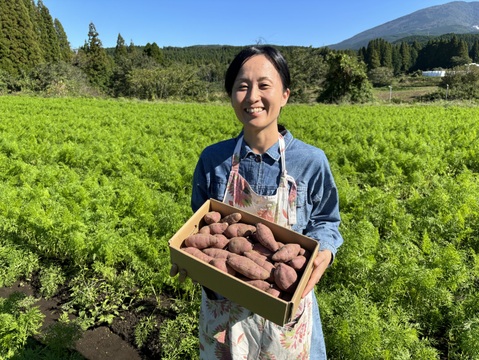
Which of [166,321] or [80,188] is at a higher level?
[80,188]

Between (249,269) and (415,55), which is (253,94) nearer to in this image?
(249,269)

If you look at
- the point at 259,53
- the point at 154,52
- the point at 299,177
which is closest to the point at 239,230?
the point at 299,177

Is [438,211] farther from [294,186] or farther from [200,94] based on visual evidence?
[200,94]

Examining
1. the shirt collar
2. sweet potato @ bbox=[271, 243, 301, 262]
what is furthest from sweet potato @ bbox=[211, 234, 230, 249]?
the shirt collar

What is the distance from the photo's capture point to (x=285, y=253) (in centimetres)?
148

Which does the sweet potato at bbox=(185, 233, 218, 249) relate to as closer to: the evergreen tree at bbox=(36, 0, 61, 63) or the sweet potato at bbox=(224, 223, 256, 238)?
the sweet potato at bbox=(224, 223, 256, 238)

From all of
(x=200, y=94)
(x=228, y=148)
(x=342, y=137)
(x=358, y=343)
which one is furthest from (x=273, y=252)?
(x=200, y=94)

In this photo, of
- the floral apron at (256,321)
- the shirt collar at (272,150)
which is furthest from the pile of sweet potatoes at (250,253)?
the shirt collar at (272,150)

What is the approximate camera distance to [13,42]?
4522 centimetres

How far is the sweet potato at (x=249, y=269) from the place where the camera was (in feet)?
4.66

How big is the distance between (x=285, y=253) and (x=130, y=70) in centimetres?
6017

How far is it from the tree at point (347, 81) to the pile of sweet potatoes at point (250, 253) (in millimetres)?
37845

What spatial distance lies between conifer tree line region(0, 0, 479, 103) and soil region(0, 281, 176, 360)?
3582 centimetres

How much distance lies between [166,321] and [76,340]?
928 millimetres
